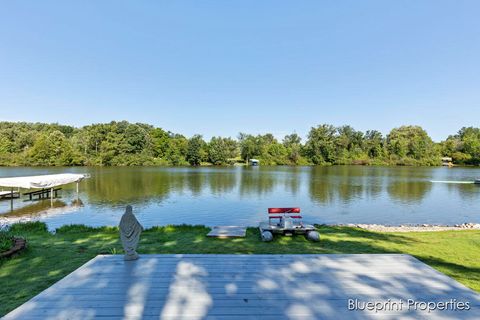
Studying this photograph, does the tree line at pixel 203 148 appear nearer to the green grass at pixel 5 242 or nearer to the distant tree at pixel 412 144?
the distant tree at pixel 412 144

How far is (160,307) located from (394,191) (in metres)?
28.8

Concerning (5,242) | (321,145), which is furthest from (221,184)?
(321,145)

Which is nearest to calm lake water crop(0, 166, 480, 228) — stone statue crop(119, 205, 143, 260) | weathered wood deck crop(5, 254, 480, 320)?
stone statue crop(119, 205, 143, 260)

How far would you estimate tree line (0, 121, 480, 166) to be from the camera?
65.9 metres

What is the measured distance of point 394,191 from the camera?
27.6m

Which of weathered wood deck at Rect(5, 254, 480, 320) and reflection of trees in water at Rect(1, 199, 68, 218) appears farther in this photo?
reflection of trees in water at Rect(1, 199, 68, 218)

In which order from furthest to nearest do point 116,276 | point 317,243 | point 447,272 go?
1. point 317,243
2. point 447,272
3. point 116,276

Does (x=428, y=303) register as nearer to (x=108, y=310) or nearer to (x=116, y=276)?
(x=108, y=310)

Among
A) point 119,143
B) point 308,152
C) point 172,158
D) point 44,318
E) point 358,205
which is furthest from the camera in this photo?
point 308,152

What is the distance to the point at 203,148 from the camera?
82688 mm

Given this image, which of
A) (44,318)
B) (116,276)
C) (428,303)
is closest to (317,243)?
(428,303)

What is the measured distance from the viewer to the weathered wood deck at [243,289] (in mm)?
3469

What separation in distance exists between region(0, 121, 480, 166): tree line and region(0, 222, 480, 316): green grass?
6395 cm

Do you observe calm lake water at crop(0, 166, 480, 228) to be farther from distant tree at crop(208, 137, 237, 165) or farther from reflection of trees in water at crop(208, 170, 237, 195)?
distant tree at crop(208, 137, 237, 165)
